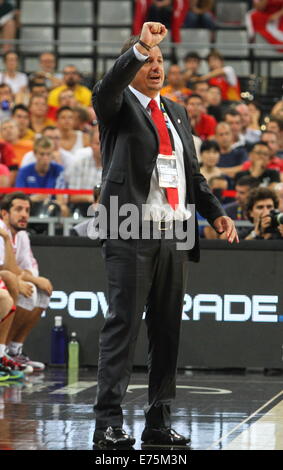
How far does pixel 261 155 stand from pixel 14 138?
3.82 metres

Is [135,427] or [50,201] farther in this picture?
[50,201]

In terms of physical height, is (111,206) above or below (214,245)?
above

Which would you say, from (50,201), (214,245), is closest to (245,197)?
(214,245)

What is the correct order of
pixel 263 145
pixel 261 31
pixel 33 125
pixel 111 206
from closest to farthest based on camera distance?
pixel 111 206 < pixel 263 145 < pixel 33 125 < pixel 261 31

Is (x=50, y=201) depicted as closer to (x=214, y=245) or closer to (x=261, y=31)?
(x=214, y=245)

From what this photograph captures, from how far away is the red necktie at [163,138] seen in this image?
6.31 meters

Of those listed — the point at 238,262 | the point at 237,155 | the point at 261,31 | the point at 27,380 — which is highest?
the point at 261,31

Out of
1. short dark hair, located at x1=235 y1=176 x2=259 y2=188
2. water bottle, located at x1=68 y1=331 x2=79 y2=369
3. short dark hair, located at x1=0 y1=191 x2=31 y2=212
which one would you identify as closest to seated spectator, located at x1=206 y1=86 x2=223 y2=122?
short dark hair, located at x1=235 y1=176 x2=259 y2=188

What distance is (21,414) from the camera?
7.88 m

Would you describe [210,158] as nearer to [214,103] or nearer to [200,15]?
[214,103]

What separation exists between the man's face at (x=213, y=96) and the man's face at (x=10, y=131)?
3.34 metres

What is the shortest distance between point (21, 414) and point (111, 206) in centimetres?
234

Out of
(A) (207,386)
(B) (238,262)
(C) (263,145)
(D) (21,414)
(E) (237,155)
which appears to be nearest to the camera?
(D) (21,414)

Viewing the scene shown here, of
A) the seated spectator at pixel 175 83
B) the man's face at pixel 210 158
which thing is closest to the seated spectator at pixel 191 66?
the seated spectator at pixel 175 83
